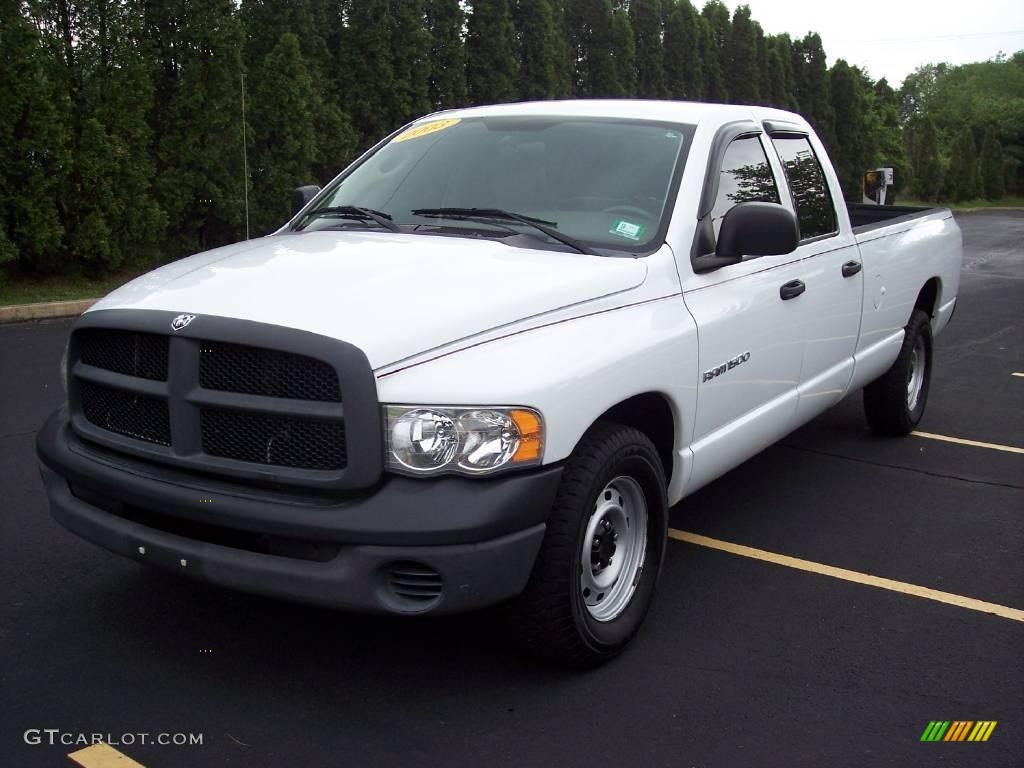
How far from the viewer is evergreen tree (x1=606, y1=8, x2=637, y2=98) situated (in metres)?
23.9

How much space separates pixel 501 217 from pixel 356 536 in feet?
5.54

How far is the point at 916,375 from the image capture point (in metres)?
7.09

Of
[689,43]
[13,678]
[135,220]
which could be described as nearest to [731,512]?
[13,678]

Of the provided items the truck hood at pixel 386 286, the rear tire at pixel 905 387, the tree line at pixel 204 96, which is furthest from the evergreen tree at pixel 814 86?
the truck hood at pixel 386 286

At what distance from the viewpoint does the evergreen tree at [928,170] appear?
39531mm

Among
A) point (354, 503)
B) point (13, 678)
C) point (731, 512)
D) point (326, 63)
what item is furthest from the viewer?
point (326, 63)

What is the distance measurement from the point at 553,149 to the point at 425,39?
13.5 m

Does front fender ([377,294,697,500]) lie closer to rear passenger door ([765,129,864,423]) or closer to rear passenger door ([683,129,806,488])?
rear passenger door ([683,129,806,488])

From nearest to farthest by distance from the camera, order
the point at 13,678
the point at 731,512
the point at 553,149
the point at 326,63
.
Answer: the point at 13,678
the point at 553,149
the point at 731,512
the point at 326,63

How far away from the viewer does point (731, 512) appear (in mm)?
5504

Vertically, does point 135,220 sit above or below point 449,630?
above

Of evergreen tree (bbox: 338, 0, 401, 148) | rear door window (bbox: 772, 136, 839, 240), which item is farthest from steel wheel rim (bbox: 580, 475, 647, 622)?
evergreen tree (bbox: 338, 0, 401, 148)

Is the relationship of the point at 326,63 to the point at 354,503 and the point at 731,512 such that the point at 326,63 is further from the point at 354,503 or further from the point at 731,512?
the point at 354,503

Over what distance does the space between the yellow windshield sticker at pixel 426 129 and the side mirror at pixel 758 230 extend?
1.54 metres
